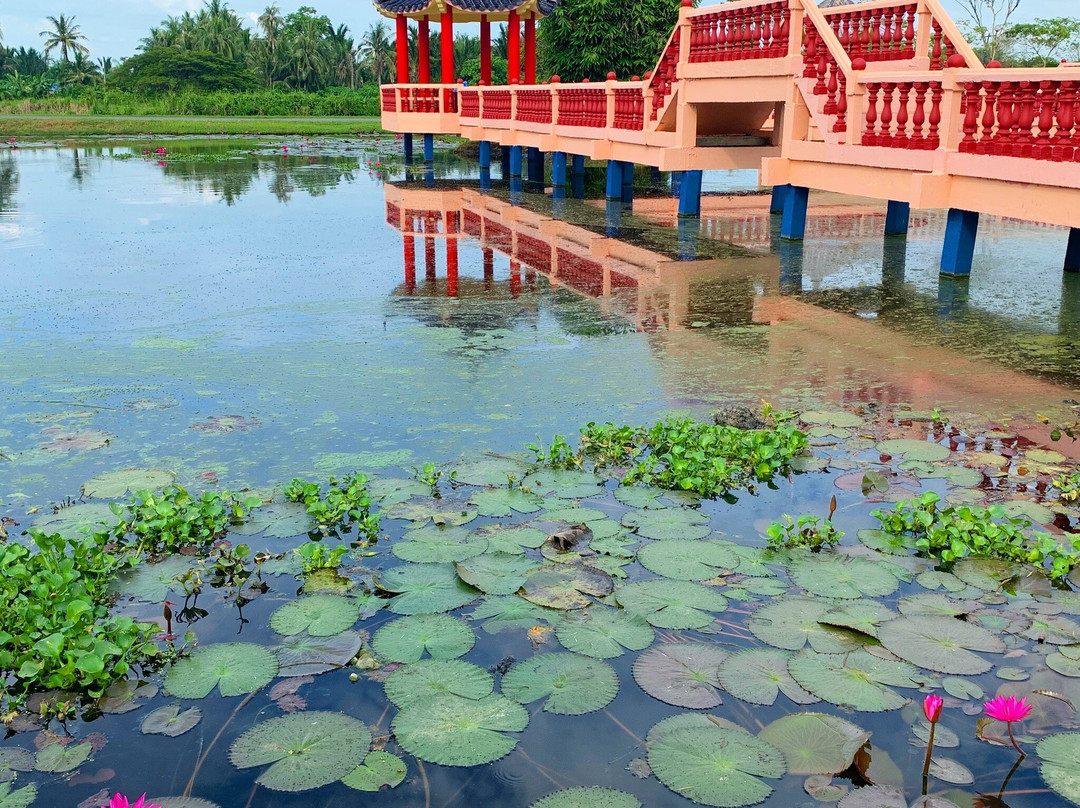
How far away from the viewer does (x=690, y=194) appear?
12.4m

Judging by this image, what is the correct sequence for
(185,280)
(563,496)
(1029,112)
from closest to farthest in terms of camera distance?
(563,496), (1029,112), (185,280)

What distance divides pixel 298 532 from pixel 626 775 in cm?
169

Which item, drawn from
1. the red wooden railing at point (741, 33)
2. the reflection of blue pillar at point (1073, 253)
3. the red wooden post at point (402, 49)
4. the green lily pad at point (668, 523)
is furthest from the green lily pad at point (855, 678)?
the red wooden post at point (402, 49)

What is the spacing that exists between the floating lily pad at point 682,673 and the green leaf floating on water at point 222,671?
1000 mm

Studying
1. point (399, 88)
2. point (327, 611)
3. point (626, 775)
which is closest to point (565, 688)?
point (626, 775)

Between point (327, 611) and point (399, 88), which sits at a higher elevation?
point (399, 88)

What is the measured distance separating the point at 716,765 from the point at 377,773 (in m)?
0.78

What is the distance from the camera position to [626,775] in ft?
7.84

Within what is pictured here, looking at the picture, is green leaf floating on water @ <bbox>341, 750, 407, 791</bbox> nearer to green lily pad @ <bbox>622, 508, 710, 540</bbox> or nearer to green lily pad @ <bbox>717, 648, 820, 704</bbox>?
green lily pad @ <bbox>717, 648, 820, 704</bbox>

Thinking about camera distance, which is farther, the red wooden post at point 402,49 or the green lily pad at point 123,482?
the red wooden post at point 402,49

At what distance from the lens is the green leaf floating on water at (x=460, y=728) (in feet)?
8.08

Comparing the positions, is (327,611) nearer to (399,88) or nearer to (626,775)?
(626,775)

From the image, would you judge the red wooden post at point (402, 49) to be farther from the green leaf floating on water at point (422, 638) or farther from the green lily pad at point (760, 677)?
the green lily pad at point (760, 677)

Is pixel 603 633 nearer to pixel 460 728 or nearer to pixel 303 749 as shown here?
pixel 460 728
